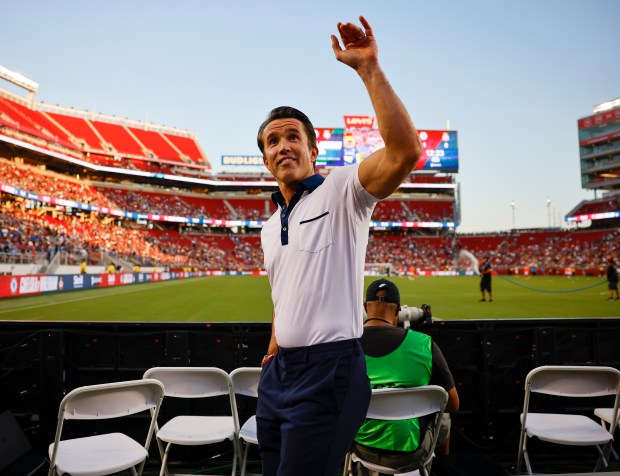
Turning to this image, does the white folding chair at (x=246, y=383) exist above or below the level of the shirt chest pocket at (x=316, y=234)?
below

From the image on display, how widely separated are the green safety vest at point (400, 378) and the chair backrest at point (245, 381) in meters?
1.00

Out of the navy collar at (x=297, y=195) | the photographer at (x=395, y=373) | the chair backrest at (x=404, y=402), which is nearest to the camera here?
the navy collar at (x=297, y=195)

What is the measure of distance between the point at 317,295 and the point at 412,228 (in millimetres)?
73470

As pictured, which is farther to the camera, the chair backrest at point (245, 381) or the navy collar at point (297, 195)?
the chair backrest at point (245, 381)

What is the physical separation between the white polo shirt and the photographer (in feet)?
3.63

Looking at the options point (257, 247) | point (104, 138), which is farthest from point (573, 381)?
point (104, 138)

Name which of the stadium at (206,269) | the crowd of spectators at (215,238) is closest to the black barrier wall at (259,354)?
the stadium at (206,269)

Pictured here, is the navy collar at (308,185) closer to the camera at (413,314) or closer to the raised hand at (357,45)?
the raised hand at (357,45)

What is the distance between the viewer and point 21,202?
43125 mm

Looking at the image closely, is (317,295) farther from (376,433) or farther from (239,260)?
(239,260)

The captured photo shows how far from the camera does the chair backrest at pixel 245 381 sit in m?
3.37

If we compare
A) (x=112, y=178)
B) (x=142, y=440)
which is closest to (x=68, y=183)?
(x=112, y=178)

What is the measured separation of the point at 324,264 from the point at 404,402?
1.34 m

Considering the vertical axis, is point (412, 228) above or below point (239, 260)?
above
